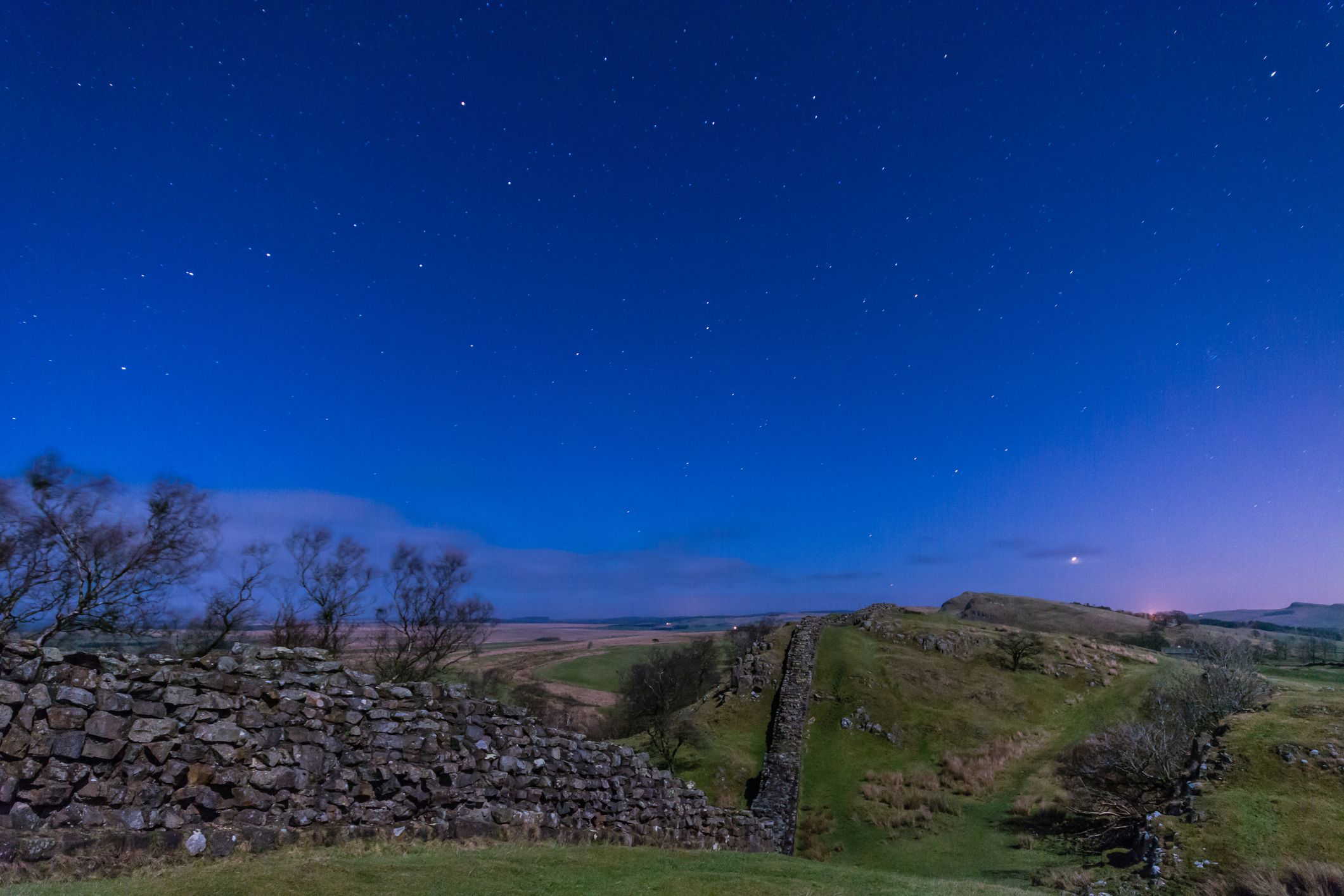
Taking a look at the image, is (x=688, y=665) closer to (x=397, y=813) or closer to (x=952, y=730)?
(x=952, y=730)

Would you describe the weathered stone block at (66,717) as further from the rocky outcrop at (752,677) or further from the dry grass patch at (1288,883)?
the rocky outcrop at (752,677)

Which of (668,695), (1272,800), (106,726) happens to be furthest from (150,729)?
(668,695)

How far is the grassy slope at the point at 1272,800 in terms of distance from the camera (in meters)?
12.4

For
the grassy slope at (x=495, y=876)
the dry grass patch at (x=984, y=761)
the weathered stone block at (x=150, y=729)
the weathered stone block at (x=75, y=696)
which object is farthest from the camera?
the dry grass patch at (x=984, y=761)

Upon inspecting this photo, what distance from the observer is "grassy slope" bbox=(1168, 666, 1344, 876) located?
40.8ft

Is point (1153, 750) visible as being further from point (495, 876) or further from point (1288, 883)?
point (495, 876)

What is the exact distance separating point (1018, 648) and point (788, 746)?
25.7 meters

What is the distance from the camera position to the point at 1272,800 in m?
14.6

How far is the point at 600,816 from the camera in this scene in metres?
14.1

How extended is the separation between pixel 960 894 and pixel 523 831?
7.99 m

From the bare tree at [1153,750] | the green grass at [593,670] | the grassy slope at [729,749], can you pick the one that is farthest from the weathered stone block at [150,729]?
the green grass at [593,670]

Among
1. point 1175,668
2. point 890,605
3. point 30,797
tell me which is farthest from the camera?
point 890,605

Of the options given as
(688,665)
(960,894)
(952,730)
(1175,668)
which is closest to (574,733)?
(960,894)

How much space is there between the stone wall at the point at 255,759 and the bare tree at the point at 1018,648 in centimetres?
4250
